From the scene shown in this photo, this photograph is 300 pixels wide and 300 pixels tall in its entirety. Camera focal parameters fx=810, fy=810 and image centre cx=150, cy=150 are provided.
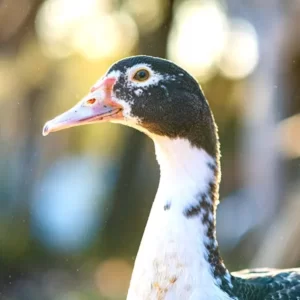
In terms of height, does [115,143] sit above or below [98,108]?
below

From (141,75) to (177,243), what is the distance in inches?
26.9

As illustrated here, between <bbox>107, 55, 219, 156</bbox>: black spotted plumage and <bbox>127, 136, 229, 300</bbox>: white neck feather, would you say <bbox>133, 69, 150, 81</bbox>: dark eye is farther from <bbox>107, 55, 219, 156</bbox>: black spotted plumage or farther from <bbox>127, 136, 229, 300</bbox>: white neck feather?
<bbox>127, 136, 229, 300</bbox>: white neck feather

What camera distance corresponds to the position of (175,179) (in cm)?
311

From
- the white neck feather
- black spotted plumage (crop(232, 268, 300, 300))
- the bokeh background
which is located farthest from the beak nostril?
the bokeh background

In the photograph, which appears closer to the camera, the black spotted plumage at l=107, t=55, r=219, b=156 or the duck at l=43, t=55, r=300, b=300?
the duck at l=43, t=55, r=300, b=300

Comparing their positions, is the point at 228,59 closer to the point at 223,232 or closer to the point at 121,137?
the point at 121,137

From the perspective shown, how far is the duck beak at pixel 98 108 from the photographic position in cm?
319

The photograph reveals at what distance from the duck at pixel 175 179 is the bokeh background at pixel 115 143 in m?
4.31

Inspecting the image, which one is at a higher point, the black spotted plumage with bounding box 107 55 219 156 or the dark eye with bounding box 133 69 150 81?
the dark eye with bounding box 133 69 150 81

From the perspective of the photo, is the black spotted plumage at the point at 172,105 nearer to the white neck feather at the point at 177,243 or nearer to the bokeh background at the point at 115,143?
the white neck feather at the point at 177,243

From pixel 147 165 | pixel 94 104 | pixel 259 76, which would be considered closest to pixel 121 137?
pixel 147 165

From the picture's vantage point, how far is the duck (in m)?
Result: 3.06

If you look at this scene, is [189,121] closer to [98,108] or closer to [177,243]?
[98,108]

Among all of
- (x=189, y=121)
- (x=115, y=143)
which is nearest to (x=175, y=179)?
(x=189, y=121)
